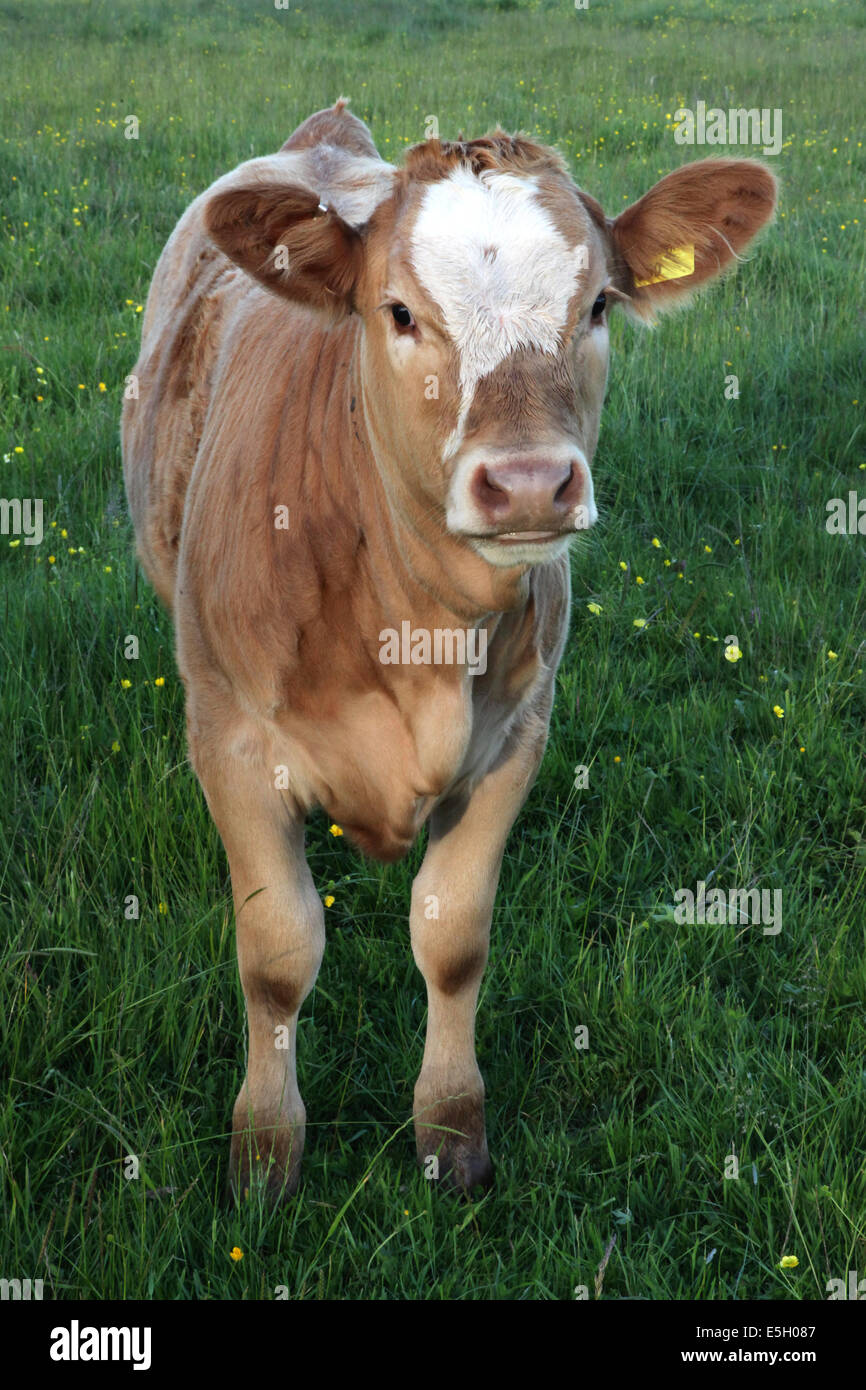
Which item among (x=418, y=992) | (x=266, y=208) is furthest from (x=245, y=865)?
(x=266, y=208)

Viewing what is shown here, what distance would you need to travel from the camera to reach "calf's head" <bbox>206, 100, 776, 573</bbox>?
2.02m

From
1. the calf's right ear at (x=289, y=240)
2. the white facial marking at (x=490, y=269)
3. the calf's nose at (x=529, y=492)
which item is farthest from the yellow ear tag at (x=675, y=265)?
the calf's nose at (x=529, y=492)

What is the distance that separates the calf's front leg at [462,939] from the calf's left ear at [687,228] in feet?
3.09

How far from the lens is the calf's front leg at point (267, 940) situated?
2580 mm

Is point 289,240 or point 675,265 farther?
point 675,265

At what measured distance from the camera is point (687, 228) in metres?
2.65

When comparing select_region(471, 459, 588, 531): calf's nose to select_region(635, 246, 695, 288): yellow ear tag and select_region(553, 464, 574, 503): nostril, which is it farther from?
select_region(635, 246, 695, 288): yellow ear tag

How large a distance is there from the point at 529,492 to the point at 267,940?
1141 millimetres

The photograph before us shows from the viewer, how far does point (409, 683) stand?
251 cm

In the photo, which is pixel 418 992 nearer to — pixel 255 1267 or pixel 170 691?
pixel 255 1267

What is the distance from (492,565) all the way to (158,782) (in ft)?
4.36

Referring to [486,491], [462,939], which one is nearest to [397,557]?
[486,491]

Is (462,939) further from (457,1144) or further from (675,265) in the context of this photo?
(675,265)

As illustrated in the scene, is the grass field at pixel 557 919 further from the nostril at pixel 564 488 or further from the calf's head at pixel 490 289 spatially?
the nostril at pixel 564 488
